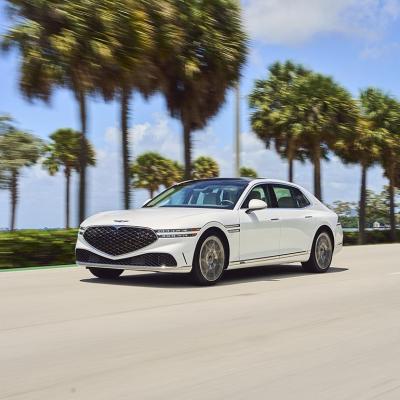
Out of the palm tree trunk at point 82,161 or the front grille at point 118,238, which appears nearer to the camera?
the front grille at point 118,238

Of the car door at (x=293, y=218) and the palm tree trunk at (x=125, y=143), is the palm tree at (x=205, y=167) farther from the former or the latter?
the car door at (x=293, y=218)

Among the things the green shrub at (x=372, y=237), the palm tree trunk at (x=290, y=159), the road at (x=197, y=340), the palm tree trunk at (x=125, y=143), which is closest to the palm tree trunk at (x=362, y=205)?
the green shrub at (x=372, y=237)

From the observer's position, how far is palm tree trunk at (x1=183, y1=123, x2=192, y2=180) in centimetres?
2769

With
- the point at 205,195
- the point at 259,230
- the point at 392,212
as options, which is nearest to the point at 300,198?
the point at 259,230

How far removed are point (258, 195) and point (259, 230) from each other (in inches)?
25.1

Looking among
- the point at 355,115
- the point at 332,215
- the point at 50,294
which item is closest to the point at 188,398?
the point at 50,294

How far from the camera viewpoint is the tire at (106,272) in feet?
36.3

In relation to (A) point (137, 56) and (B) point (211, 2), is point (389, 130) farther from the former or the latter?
(A) point (137, 56)

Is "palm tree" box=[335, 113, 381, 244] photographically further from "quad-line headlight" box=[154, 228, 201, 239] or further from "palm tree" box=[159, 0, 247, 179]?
"quad-line headlight" box=[154, 228, 201, 239]

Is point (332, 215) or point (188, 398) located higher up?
point (332, 215)

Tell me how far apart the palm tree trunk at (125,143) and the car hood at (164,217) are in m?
13.7

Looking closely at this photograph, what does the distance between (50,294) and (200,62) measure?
1754 centimetres

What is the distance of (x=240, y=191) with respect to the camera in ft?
36.7

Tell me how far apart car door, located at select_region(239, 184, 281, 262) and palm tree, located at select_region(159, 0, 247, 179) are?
530 inches
